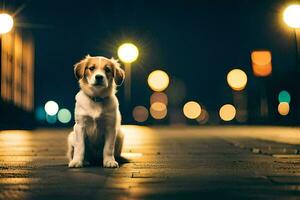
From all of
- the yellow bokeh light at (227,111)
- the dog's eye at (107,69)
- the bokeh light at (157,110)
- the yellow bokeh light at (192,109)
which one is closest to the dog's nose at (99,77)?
the dog's eye at (107,69)

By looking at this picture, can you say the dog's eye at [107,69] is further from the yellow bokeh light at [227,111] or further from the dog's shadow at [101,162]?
the yellow bokeh light at [227,111]

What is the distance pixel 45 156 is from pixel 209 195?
5878mm

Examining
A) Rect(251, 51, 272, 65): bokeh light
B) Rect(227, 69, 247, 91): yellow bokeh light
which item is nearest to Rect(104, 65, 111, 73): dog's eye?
Rect(251, 51, 272, 65): bokeh light

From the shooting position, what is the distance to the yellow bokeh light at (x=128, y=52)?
33.1m

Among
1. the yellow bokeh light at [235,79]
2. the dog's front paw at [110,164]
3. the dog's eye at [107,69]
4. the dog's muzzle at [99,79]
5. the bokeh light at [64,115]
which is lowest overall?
the bokeh light at [64,115]

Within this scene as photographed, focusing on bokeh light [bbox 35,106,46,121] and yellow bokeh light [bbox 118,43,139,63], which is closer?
yellow bokeh light [bbox 118,43,139,63]

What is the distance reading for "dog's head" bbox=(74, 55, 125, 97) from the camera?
8.70 metres

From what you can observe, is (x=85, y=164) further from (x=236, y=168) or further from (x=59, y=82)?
(x=59, y=82)

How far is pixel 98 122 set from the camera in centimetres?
882

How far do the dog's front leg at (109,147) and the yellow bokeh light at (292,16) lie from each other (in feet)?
44.6

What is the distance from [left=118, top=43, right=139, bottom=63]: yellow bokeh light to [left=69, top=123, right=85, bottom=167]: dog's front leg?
24.2m

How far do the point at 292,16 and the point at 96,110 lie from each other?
1391 centimetres

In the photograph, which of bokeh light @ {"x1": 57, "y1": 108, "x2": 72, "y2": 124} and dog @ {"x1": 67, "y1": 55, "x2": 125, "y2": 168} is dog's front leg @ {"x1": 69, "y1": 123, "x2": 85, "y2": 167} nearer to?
dog @ {"x1": 67, "y1": 55, "x2": 125, "y2": 168}

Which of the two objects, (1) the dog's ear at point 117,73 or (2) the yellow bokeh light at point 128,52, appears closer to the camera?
(1) the dog's ear at point 117,73
